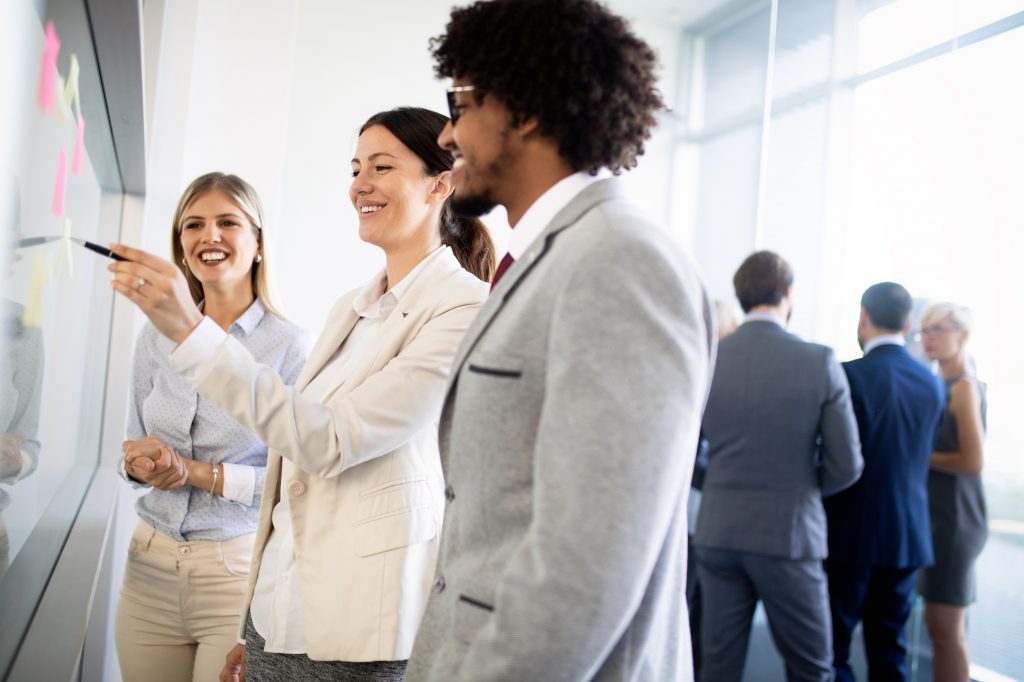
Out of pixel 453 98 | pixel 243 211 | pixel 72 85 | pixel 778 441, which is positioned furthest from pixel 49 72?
pixel 778 441

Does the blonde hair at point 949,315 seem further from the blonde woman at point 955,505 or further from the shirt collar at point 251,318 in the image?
the shirt collar at point 251,318

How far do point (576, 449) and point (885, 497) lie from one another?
2388 mm

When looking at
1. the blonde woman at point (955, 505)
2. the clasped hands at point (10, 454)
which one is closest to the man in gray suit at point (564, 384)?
the clasped hands at point (10, 454)

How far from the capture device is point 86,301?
176cm

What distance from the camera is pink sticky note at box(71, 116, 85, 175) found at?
1248mm

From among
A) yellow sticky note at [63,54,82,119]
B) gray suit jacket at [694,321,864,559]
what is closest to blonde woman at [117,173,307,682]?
yellow sticky note at [63,54,82,119]

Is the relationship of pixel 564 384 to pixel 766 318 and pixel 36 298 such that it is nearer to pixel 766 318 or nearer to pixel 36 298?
pixel 36 298

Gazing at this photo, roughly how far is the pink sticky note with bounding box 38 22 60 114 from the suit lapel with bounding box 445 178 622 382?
581mm

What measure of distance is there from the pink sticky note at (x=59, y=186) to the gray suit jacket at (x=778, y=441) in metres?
2.15

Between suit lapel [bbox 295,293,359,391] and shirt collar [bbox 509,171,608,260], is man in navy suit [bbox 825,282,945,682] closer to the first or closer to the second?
suit lapel [bbox 295,293,359,391]

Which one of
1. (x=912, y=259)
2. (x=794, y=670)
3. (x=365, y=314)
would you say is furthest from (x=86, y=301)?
(x=912, y=259)

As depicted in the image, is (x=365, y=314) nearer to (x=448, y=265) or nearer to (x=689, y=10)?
(x=448, y=265)

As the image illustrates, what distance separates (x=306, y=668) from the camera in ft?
3.99

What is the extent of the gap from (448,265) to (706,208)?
4000 millimetres
